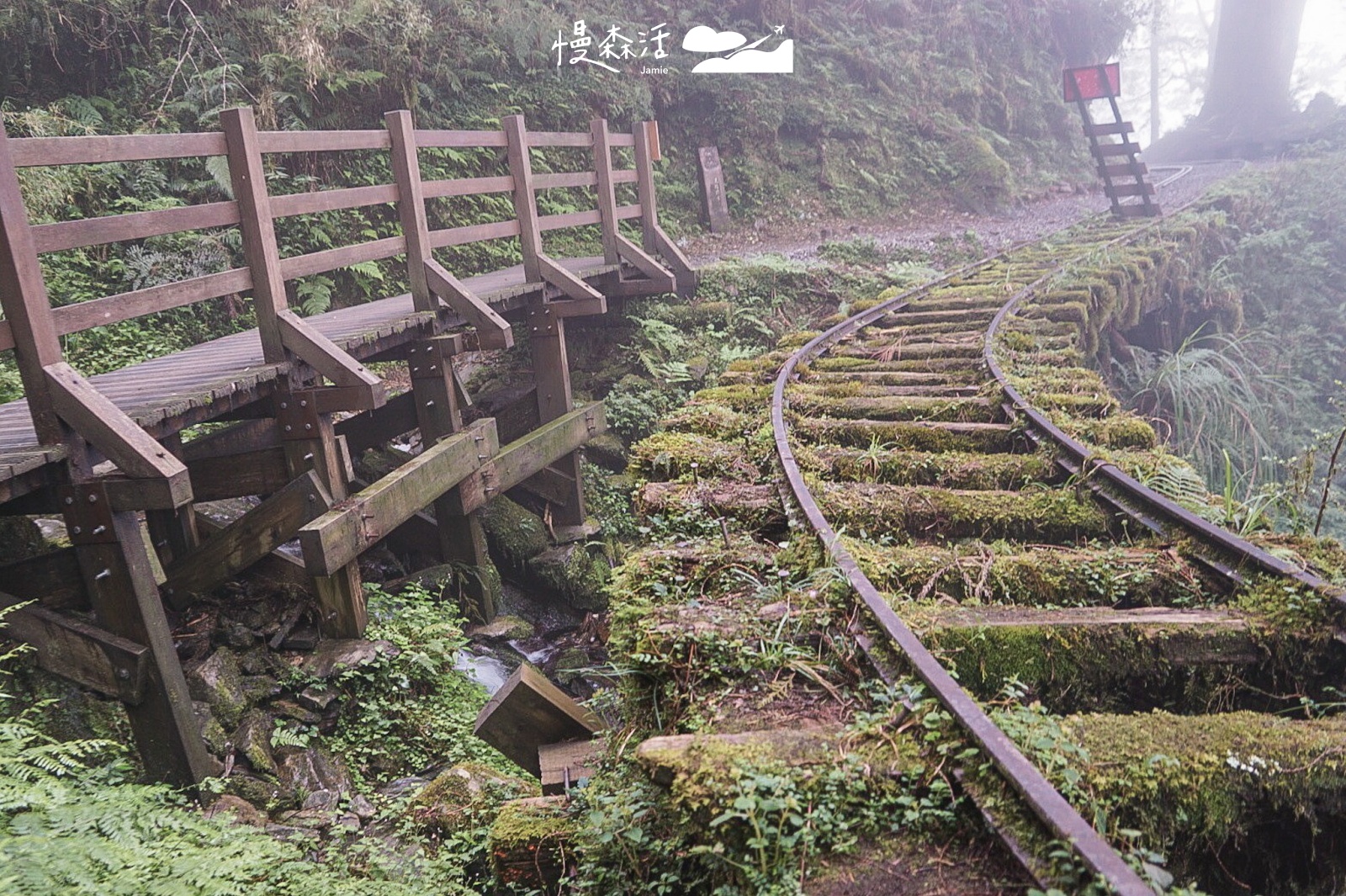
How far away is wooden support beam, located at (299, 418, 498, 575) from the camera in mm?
5062

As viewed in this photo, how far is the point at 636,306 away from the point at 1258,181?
52.5ft

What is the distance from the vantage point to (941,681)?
2455mm

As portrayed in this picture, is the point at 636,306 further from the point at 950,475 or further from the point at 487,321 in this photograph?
the point at 950,475

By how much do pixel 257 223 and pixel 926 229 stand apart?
552 inches

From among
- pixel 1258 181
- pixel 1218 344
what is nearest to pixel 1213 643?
pixel 1218 344

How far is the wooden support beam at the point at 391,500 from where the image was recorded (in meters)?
5.06

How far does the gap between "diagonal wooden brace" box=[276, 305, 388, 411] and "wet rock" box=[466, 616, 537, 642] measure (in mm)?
2313

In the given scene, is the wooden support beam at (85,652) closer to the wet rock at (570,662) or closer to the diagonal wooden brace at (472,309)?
the wet rock at (570,662)

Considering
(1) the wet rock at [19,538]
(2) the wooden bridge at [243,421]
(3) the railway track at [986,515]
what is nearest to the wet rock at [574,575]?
(2) the wooden bridge at [243,421]

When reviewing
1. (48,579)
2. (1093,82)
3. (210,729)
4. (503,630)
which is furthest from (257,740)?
(1093,82)

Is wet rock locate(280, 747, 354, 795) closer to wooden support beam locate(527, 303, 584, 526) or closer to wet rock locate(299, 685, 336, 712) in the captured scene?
wet rock locate(299, 685, 336, 712)

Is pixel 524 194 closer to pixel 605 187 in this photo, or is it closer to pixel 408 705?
pixel 605 187

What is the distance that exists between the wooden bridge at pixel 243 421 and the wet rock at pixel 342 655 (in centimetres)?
14

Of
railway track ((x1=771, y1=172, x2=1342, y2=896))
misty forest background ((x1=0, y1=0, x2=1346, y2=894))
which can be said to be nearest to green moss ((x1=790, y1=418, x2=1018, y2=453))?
railway track ((x1=771, y1=172, x2=1342, y2=896))
